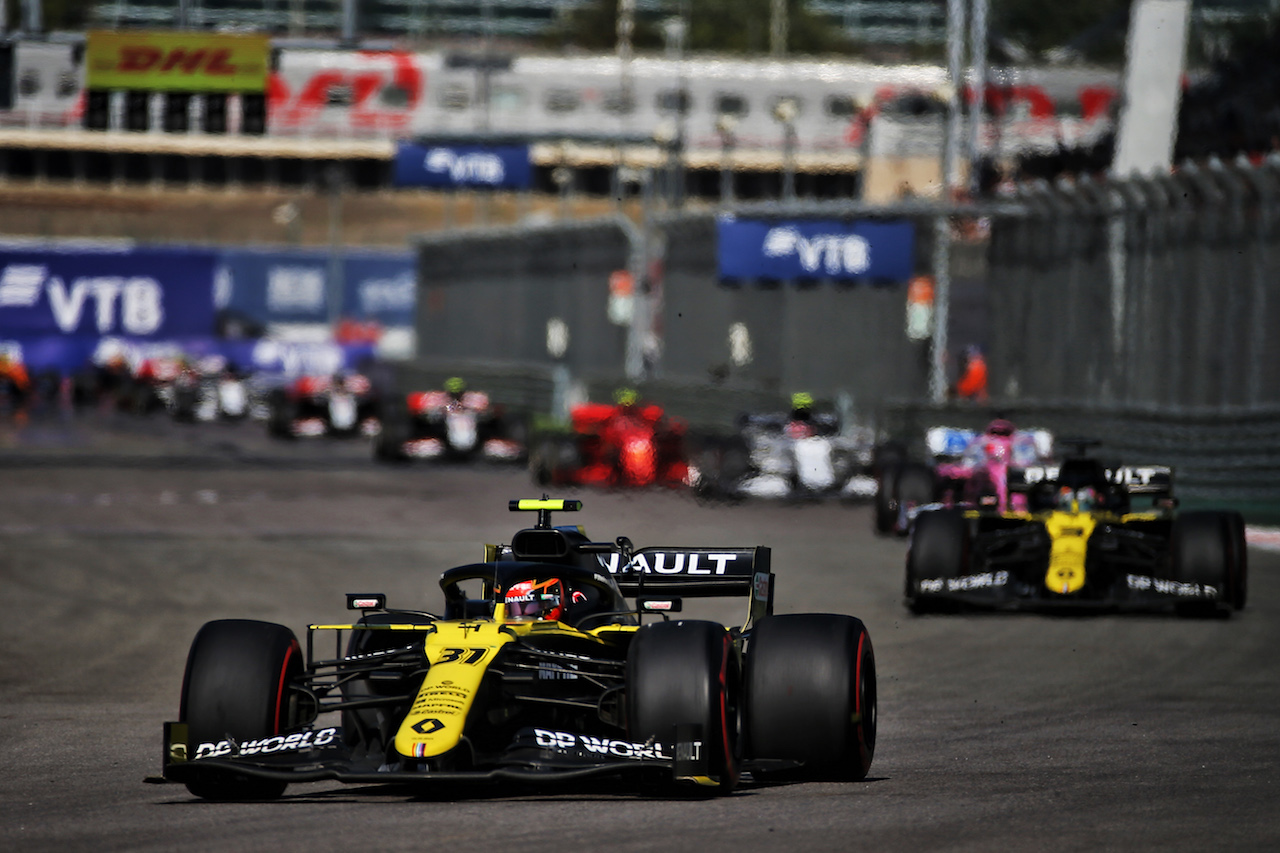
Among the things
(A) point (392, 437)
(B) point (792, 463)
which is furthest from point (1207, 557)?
(A) point (392, 437)

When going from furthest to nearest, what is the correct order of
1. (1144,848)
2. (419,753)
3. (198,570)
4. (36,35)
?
(36,35) → (198,570) → (419,753) → (1144,848)

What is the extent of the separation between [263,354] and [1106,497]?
38755mm

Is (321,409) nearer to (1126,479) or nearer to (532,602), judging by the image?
(1126,479)

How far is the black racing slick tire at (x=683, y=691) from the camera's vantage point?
7473 millimetres

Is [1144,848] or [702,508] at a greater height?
[1144,848]

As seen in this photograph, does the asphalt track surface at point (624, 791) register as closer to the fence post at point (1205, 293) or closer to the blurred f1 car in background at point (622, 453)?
the blurred f1 car in background at point (622, 453)

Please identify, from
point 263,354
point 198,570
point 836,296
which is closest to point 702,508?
point 198,570

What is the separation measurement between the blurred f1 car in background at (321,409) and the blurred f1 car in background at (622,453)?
38.9 ft

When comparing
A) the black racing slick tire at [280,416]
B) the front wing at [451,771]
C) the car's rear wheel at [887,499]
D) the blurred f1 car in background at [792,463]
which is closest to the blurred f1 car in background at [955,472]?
the car's rear wheel at [887,499]

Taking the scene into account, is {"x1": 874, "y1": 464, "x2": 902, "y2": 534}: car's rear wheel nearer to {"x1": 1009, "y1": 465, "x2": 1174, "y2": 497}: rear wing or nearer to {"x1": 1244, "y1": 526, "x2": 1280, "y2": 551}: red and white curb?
{"x1": 1244, "y1": 526, "x2": 1280, "y2": 551}: red and white curb

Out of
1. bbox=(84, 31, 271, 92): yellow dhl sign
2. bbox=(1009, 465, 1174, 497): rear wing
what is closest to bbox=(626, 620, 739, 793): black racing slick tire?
bbox=(1009, 465, 1174, 497): rear wing

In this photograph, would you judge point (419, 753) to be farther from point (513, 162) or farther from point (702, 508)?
point (513, 162)

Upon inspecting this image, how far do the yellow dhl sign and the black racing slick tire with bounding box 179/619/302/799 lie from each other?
2284 centimetres

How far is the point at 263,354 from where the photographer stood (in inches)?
2040
